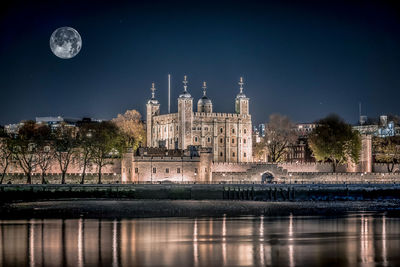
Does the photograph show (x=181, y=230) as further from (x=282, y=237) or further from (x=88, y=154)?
(x=88, y=154)

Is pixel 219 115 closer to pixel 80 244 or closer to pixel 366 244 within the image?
pixel 366 244

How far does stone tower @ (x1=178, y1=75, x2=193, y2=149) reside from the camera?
117 meters

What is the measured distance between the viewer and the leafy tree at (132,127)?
12550 centimetres

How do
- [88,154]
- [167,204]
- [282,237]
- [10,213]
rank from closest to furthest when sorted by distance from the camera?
1. [282,237]
2. [10,213]
3. [167,204]
4. [88,154]

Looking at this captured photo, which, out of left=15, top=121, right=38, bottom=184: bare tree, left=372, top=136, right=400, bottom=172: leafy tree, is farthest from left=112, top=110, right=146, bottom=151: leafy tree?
left=372, top=136, right=400, bottom=172: leafy tree

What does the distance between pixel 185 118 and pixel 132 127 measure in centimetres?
1608

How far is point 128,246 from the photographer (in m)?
47.0

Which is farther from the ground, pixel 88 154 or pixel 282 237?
pixel 88 154

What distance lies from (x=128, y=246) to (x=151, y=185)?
37.7m

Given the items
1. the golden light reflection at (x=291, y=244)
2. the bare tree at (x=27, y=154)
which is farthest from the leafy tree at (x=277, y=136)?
the golden light reflection at (x=291, y=244)

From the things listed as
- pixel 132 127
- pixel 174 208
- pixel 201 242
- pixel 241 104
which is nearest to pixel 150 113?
pixel 132 127

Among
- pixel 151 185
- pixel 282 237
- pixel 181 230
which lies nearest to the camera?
pixel 282 237

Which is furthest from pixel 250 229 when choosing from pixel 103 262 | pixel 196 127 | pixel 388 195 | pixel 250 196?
pixel 196 127

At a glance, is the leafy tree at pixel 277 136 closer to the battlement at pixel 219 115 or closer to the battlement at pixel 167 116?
the battlement at pixel 219 115
